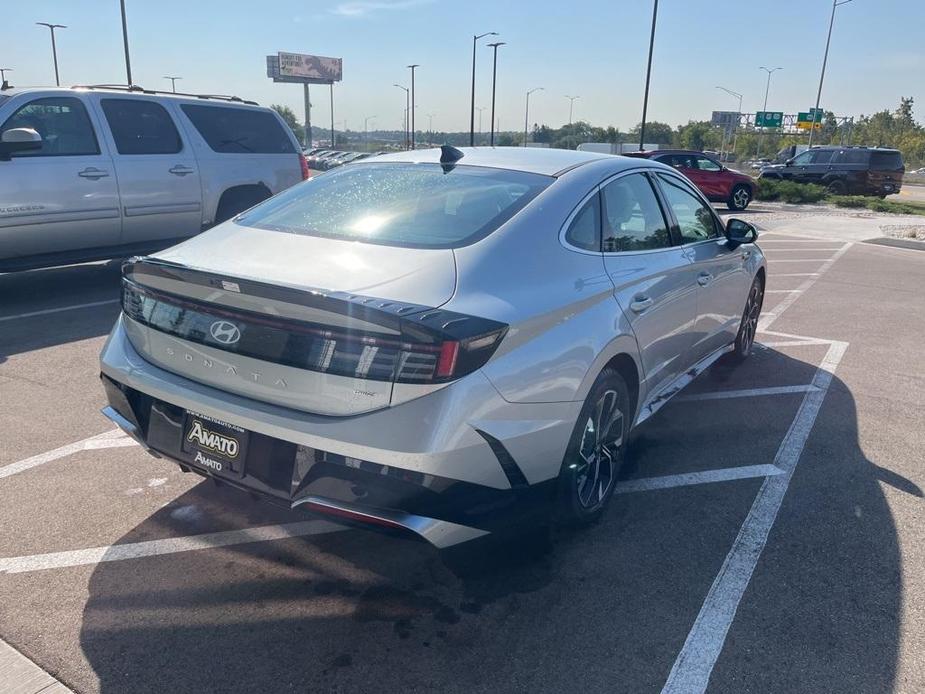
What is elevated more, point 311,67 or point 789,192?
point 311,67

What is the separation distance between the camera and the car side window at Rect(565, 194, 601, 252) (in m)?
3.31

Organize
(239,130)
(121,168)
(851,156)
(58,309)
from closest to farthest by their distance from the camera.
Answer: (58,309), (121,168), (239,130), (851,156)

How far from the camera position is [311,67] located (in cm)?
8725

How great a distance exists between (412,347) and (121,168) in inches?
247

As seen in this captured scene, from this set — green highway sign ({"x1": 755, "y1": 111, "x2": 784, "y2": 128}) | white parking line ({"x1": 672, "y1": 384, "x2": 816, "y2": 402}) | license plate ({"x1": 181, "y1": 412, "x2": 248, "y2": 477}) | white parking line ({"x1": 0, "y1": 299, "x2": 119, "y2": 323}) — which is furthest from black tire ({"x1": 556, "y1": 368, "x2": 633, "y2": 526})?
green highway sign ({"x1": 755, "y1": 111, "x2": 784, "y2": 128})

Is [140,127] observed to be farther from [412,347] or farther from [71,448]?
[412,347]

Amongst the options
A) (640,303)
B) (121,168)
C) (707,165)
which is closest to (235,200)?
(121,168)

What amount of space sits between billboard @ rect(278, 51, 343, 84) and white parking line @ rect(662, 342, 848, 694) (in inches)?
3471

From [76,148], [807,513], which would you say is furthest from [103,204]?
[807,513]

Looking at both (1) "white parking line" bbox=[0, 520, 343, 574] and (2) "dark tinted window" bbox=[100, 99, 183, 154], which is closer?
(1) "white parking line" bbox=[0, 520, 343, 574]

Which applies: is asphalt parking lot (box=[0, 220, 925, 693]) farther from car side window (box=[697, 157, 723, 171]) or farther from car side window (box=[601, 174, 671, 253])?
car side window (box=[697, 157, 723, 171])

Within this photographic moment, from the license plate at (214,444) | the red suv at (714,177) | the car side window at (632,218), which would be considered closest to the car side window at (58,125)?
the license plate at (214,444)

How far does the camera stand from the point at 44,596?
2.85 m

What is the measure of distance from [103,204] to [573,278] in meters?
5.96
